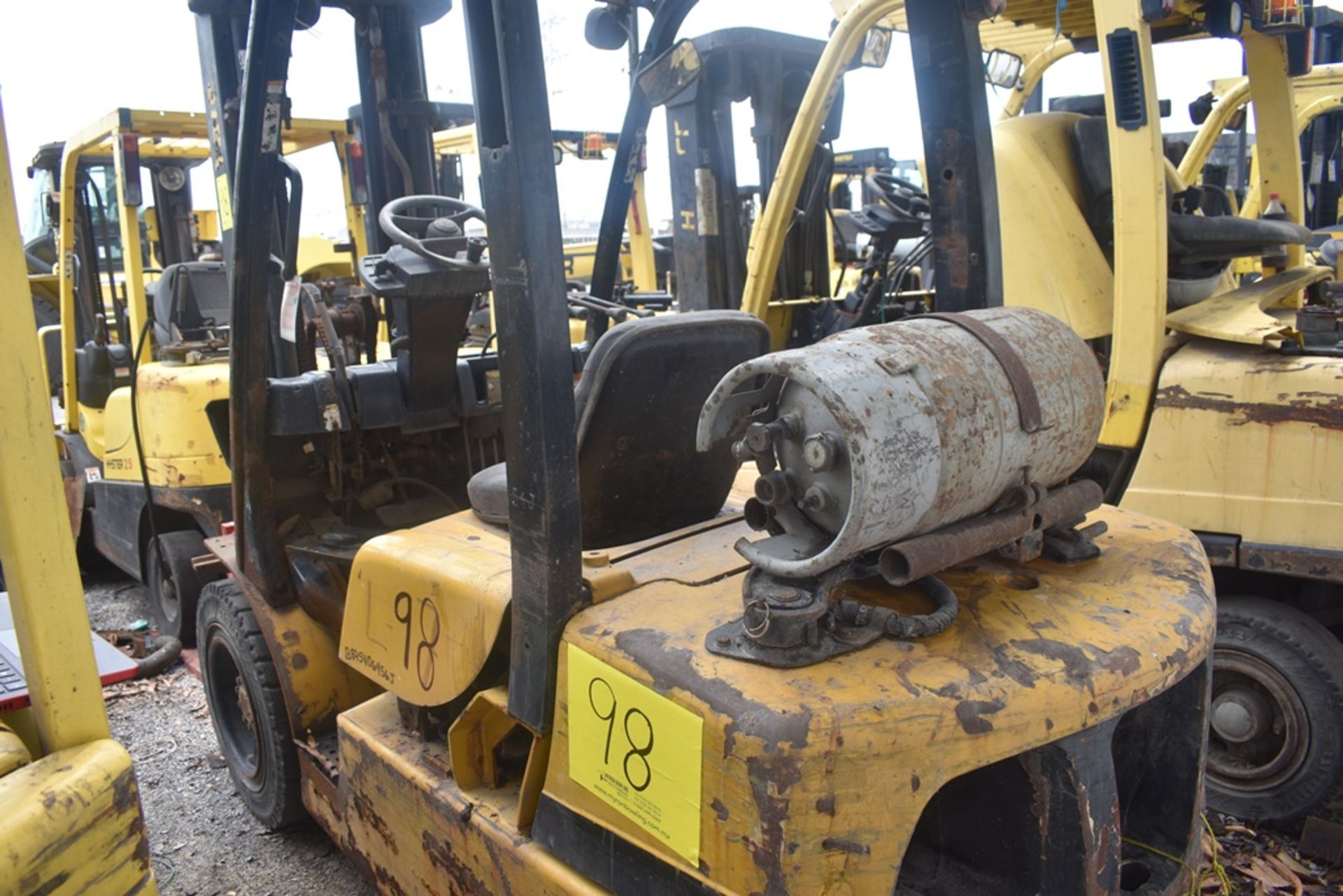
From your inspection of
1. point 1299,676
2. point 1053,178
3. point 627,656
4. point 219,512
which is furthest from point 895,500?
point 219,512

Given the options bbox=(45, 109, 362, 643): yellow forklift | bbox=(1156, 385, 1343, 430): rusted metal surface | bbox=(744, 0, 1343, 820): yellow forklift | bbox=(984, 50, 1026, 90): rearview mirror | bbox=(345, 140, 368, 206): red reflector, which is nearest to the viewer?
bbox=(1156, 385, 1343, 430): rusted metal surface

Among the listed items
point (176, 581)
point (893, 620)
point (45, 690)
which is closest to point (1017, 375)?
point (893, 620)

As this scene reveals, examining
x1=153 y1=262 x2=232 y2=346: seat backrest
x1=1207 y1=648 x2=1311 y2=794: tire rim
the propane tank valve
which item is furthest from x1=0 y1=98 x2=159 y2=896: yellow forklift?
x1=153 y1=262 x2=232 y2=346: seat backrest

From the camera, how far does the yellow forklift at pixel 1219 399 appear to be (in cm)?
286

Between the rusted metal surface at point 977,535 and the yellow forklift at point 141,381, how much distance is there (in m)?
3.58

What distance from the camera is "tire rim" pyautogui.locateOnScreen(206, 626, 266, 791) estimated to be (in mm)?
3252

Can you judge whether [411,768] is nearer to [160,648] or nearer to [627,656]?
[627,656]

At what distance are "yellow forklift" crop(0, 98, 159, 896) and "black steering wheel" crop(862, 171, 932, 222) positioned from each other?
4.72 m

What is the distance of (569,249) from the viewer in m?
11.9

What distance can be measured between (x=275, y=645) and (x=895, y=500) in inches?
84.1

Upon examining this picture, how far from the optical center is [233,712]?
352 cm

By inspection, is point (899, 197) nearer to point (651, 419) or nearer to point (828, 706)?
point (651, 419)

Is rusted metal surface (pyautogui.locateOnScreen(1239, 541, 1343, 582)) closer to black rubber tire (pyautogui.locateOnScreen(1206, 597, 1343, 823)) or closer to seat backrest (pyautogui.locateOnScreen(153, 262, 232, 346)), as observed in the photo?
black rubber tire (pyautogui.locateOnScreen(1206, 597, 1343, 823))

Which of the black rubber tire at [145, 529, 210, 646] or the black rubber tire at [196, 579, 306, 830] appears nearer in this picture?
the black rubber tire at [196, 579, 306, 830]
